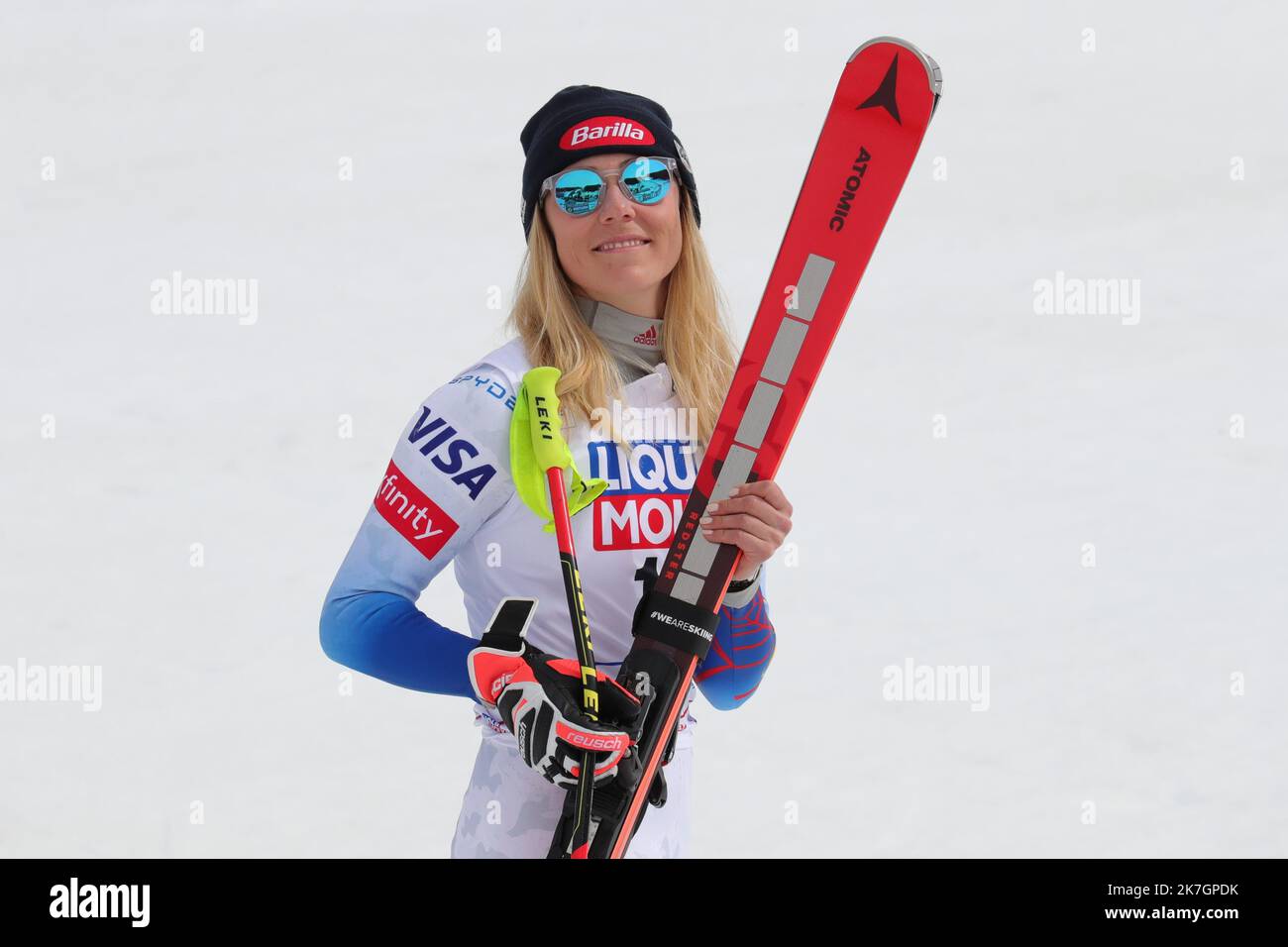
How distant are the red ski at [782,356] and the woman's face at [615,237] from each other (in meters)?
0.22

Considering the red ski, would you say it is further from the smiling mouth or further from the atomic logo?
the smiling mouth

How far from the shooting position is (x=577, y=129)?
8.05 feet

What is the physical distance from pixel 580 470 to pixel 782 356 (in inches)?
15.9

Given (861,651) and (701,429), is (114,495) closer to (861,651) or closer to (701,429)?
(861,651)

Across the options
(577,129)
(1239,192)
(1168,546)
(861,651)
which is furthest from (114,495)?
(1239,192)

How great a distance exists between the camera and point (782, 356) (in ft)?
8.26

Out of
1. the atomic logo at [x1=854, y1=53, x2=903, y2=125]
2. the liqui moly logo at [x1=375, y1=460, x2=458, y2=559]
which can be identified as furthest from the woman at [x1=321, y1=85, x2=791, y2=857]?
the atomic logo at [x1=854, y1=53, x2=903, y2=125]

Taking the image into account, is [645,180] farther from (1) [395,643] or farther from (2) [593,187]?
(1) [395,643]

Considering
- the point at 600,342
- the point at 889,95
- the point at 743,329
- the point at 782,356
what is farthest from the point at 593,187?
the point at 743,329

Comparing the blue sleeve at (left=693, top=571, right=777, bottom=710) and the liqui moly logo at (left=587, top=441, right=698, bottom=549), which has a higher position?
the liqui moly logo at (left=587, top=441, right=698, bottom=549)

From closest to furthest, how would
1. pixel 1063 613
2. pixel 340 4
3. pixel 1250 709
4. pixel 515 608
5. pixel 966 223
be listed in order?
1. pixel 515 608
2. pixel 1250 709
3. pixel 1063 613
4. pixel 966 223
5. pixel 340 4

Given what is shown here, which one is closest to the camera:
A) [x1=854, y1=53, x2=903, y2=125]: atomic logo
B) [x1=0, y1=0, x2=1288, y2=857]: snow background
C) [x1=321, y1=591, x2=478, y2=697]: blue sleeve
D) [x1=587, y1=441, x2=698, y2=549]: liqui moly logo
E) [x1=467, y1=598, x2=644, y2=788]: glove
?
[x1=467, y1=598, x2=644, y2=788]: glove

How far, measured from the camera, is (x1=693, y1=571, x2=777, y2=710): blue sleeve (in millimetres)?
2479
